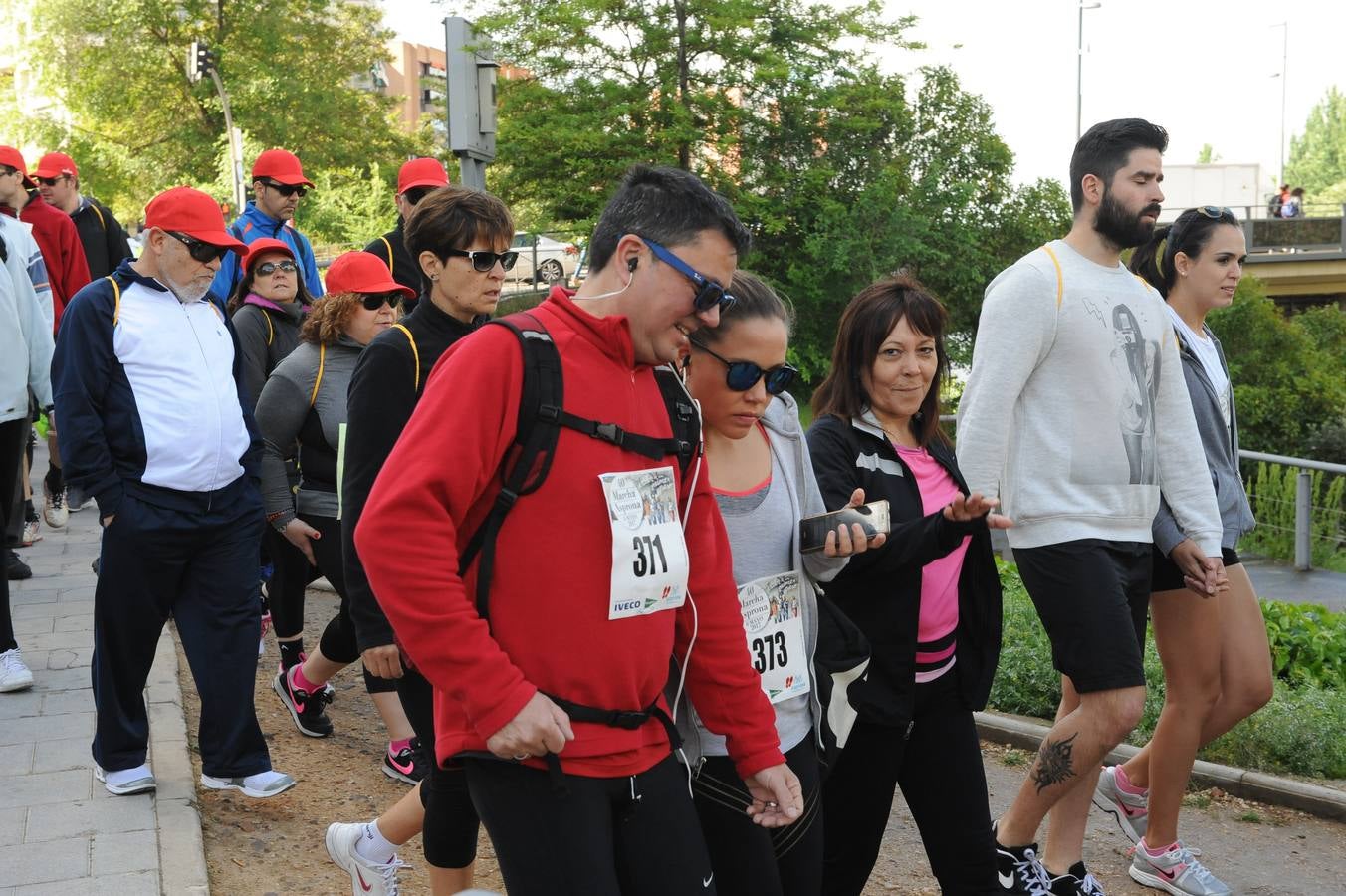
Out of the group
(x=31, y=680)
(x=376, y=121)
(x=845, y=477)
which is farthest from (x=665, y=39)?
(x=845, y=477)

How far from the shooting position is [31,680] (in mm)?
6141

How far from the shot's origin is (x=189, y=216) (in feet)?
15.2

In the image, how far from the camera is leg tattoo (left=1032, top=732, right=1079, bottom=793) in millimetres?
4211

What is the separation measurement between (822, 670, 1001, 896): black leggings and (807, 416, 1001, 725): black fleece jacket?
0.08 meters

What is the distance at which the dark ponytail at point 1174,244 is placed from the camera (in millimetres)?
4965

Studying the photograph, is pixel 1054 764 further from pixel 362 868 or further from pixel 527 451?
pixel 527 451

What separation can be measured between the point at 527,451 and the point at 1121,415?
2.33 m

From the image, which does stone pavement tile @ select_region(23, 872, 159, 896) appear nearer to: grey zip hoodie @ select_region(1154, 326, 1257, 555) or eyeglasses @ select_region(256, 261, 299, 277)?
eyeglasses @ select_region(256, 261, 299, 277)

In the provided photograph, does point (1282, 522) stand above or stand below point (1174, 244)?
below

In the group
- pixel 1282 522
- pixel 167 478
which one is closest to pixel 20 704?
pixel 167 478

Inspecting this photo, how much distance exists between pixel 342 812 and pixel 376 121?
136ft

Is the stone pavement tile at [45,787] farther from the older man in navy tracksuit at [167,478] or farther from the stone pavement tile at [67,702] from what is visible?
the stone pavement tile at [67,702]

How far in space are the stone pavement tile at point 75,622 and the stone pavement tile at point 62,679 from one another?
0.61 m

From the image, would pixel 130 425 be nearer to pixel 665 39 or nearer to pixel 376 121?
pixel 665 39
